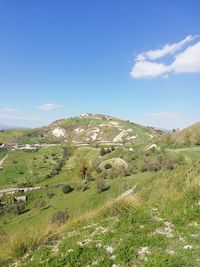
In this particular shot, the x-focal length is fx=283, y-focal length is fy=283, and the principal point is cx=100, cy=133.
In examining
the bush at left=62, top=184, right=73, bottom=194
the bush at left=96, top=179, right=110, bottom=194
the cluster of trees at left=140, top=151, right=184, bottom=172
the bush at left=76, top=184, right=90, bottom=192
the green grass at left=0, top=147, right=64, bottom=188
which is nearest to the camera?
the cluster of trees at left=140, top=151, right=184, bottom=172

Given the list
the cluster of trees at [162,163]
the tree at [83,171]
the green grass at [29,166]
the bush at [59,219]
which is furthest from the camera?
the green grass at [29,166]

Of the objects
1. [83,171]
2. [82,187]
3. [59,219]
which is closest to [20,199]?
[83,171]

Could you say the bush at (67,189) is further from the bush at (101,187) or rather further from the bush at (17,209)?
the bush at (101,187)

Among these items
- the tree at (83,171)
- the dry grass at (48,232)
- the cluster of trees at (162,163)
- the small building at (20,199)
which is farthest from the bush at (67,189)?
the dry grass at (48,232)

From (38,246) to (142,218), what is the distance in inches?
152

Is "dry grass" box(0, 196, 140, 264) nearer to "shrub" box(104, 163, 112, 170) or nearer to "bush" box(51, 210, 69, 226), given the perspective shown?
"bush" box(51, 210, 69, 226)

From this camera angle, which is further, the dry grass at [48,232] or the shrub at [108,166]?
the shrub at [108,166]

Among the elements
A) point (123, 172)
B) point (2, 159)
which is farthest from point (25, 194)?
point (2, 159)

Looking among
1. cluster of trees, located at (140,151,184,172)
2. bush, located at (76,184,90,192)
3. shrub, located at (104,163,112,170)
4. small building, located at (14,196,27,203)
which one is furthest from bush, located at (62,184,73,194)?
cluster of trees, located at (140,151,184,172)

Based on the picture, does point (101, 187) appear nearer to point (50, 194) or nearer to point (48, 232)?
point (50, 194)

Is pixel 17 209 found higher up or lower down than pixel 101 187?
lower down

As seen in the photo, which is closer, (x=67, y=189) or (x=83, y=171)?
(x=67, y=189)

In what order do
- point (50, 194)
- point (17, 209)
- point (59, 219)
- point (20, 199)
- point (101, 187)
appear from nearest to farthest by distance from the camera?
point (59, 219)
point (101, 187)
point (17, 209)
point (50, 194)
point (20, 199)

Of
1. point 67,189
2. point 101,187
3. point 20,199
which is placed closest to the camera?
point 101,187
